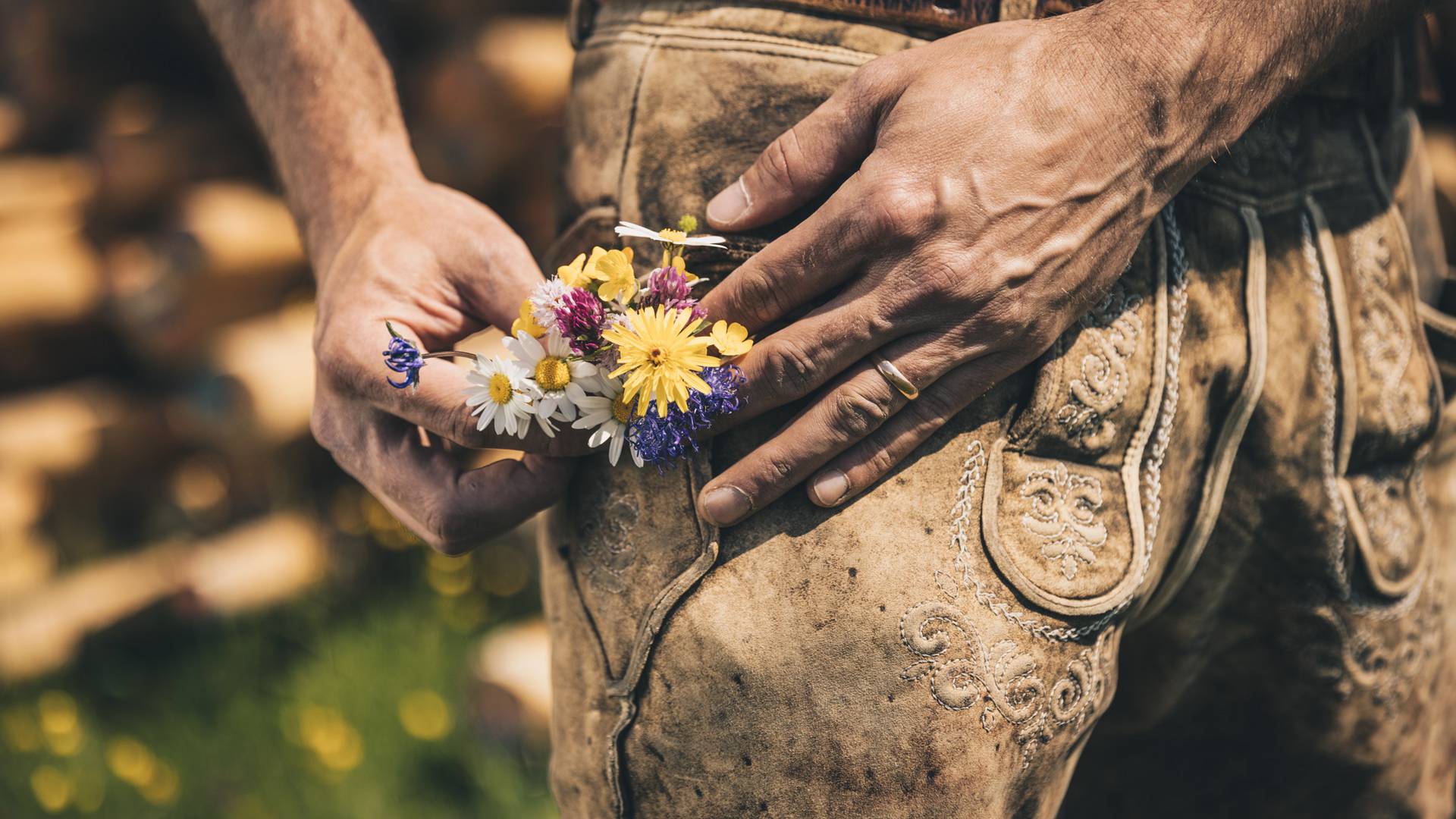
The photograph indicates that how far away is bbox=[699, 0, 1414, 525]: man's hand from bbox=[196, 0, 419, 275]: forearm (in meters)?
0.60

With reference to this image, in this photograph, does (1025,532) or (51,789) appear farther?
(51,789)

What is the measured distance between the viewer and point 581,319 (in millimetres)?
1117

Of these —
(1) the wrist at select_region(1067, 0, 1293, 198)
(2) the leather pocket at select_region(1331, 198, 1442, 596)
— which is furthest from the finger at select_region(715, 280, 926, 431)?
(2) the leather pocket at select_region(1331, 198, 1442, 596)

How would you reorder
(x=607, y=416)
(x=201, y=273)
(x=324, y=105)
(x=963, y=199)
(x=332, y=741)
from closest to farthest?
(x=963, y=199)
(x=607, y=416)
(x=324, y=105)
(x=332, y=741)
(x=201, y=273)

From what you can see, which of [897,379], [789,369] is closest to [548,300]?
[789,369]

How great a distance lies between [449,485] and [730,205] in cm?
49

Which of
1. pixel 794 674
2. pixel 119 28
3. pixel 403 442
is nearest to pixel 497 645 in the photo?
pixel 403 442

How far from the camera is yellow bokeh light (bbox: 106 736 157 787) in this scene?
11.2 feet

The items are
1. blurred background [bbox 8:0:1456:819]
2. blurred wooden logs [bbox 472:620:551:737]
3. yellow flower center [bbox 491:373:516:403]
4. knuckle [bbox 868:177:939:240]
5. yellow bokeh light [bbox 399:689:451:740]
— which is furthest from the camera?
blurred background [bbox 8:0:1456:819]

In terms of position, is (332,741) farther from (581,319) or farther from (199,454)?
(581,319)

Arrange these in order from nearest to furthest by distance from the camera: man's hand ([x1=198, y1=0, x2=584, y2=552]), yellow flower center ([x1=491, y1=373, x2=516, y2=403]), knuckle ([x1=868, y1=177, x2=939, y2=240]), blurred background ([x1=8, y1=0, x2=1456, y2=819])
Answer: knuckle ([x1=868, y1=177, x2=939, y2=240]) < yellow flower center ([x1=491, y1=373, x2=516, y2=403]) < man's hand ([x1=198, y1=0, x2=584, y2=552]) < blurred background ([x1=8, y1=0, x2=1456, y2=819])

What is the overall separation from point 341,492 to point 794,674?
380 centimetres

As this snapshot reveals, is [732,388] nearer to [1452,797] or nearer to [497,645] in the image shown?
[1452,797]

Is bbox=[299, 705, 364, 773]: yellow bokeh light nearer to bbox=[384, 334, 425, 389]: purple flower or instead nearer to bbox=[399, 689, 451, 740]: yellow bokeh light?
bbox=[399, 689, 451, 740]: yellow bokeh light
